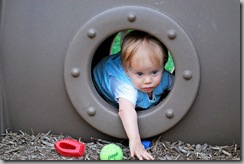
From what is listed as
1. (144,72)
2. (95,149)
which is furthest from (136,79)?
(95,149)

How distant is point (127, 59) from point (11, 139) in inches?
19.8

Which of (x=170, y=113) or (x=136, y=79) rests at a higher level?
(x=136, y=79)

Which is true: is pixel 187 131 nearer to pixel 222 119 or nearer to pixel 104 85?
pixel 222 119

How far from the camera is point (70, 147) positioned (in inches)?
69.6

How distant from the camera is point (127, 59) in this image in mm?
1868

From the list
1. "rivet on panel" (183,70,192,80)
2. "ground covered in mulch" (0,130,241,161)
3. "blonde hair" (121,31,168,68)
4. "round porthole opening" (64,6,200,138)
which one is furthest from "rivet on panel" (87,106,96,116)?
"rivet on panel" (183,70,192,80)

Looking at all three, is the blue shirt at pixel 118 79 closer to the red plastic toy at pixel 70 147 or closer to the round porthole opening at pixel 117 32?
the round porthole opening at pixel 117 32

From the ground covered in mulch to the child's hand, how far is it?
20 millimetres

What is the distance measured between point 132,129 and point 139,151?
80 millimetres

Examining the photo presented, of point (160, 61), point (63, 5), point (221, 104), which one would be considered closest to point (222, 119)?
point (221, 104)

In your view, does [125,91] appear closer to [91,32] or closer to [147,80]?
[147,80]

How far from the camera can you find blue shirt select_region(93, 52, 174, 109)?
1941mm

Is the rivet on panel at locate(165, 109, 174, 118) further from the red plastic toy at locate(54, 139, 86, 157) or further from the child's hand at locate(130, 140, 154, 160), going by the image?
the red plastic toy at locate(54, 139, 86, 157)

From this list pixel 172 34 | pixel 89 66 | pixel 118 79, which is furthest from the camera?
pixel 118 79
